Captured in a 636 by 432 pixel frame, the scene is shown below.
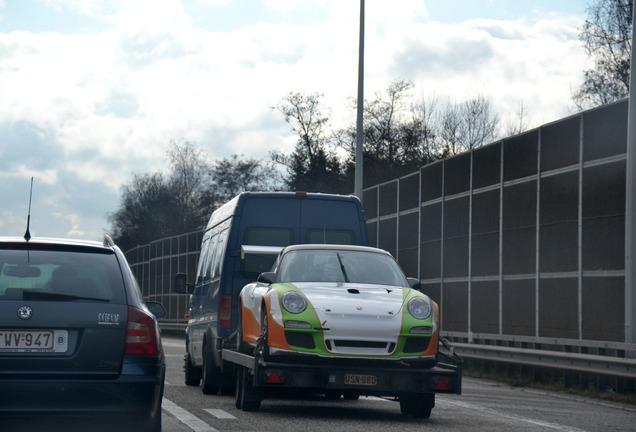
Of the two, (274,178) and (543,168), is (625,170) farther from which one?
(274,178)

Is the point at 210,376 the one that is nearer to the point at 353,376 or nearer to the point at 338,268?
the point at 338,268

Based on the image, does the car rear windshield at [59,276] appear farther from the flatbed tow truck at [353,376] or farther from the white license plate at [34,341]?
the flatbed tow truck at [353,376]

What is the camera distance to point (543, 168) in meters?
25.3

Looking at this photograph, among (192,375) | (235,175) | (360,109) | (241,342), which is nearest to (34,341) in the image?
(241,342)

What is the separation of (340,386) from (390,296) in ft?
3.73

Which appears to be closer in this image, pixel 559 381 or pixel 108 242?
pixel 108 242

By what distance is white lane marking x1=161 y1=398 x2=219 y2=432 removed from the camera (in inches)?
445

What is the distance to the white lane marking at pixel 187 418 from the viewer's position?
11312 mm

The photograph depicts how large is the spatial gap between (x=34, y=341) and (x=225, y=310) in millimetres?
7067

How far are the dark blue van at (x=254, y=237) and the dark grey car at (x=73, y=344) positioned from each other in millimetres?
6378

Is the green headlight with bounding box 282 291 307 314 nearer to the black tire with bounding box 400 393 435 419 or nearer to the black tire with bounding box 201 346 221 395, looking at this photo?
the black tire with bounding box 400 393 435 419

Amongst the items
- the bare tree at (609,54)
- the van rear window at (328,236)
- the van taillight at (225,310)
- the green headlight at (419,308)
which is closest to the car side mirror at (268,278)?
the green headlight at (419,308)

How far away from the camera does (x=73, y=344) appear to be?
329 inches

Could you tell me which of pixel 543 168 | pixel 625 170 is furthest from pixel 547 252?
pixel 625 170
